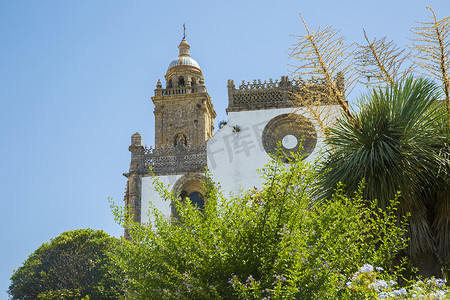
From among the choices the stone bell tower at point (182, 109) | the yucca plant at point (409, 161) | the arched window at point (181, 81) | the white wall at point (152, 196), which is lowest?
the yucca plant at point (409, 161)

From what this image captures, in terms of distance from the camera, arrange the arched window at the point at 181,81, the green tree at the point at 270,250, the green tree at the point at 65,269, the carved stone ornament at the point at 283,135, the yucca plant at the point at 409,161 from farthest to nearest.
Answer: the arched window at the point at 181,81, the carved stone ornament at the point at 283,135, the green tree at the point at 65,269, the yucca plant at the point at 409,161, the green tree at the point at 270,250

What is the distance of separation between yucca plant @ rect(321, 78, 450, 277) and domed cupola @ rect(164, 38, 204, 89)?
3064 cm

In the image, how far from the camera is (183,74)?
134 feet

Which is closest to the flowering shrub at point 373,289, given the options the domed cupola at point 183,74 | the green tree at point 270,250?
the green tree at point 270,250

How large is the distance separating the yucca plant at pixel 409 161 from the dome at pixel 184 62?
32.0m

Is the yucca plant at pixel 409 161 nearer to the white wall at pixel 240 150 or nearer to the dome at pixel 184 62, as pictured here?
the white wall at pixel 240 150

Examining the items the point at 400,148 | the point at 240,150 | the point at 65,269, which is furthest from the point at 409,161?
the point at 65,269

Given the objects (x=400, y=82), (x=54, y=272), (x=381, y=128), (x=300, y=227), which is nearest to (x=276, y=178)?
(x=300, y=227)

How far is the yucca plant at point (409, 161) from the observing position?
962 cm

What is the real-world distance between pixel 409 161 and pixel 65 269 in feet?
58.3

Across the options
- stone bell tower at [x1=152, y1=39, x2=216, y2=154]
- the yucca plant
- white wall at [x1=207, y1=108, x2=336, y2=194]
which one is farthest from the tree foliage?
stone bell tower at [x1=152, y1=39, x2=216, y2=154]

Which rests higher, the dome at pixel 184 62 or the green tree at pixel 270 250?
the dome at pixel 184 62

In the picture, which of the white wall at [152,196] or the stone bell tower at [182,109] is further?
the stone bell tower at [182,109]

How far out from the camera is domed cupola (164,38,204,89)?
40.6 metres
